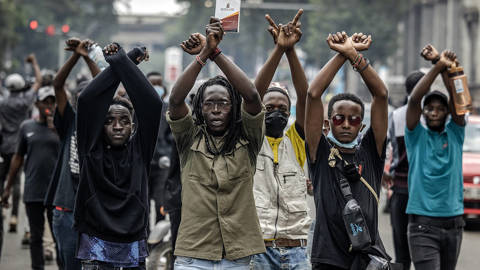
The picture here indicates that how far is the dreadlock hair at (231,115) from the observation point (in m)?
4.86

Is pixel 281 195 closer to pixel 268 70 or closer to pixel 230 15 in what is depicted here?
pixel 268 70

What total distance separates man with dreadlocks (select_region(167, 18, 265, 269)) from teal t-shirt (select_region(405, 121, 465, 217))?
2040 mm

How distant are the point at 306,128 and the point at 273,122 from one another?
380 mm

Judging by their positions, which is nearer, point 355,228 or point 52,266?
point 355,228

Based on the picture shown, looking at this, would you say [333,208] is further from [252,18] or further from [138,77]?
[252,18]

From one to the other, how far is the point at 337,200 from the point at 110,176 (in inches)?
52.4

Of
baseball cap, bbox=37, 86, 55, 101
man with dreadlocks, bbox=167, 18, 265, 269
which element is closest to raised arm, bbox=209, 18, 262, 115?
man with dreadlocks, bbox=167, 18, 265, 269

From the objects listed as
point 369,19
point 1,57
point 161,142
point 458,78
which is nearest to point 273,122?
point 458,78

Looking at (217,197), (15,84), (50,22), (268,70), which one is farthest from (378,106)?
(50,22)

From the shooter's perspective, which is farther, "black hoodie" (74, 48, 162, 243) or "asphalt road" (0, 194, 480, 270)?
"asphalt road" (0, 194, 480, 270)

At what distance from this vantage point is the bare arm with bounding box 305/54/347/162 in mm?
5090

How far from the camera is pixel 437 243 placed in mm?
6438

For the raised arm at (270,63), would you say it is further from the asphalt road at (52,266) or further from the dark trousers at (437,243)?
the asphalt road at (52,266)

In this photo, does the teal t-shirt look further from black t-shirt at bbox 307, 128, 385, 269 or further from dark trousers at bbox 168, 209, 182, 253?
dark trousers at bbox 168, 209, 182, 253
